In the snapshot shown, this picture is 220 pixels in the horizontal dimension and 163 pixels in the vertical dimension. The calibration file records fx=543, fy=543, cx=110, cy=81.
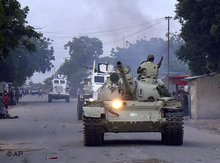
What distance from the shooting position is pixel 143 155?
11688 mm

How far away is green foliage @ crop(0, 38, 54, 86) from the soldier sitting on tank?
25.8 meters

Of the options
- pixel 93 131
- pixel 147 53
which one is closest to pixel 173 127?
pixel 93 131

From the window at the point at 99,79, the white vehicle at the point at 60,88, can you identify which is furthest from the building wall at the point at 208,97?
the white vehicle at the point at 60,88

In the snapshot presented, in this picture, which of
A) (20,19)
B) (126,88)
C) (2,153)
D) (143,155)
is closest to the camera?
(143,155)

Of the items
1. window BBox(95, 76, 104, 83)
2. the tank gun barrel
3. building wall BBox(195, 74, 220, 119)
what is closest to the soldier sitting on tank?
the tank gun barrel

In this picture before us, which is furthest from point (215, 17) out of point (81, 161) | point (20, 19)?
point (81, 161)

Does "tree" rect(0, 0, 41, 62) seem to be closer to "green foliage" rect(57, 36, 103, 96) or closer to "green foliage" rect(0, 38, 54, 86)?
"green foliage" rect(0, 38, 54, 86)

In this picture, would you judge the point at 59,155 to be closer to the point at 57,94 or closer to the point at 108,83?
the point at 108,83

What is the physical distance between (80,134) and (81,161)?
317 inches

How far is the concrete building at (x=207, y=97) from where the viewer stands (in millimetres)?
30078

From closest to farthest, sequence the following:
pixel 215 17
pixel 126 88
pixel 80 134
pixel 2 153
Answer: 1. pixel 2 153
2. pixel 126 88
3. pixel 80 134
4. pixel 215 17

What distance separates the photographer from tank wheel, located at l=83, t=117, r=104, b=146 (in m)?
14.1

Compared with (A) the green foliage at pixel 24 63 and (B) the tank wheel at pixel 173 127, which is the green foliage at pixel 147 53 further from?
(B) the tank wheel at pixel 173 127

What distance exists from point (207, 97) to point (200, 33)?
4001 millimetres
